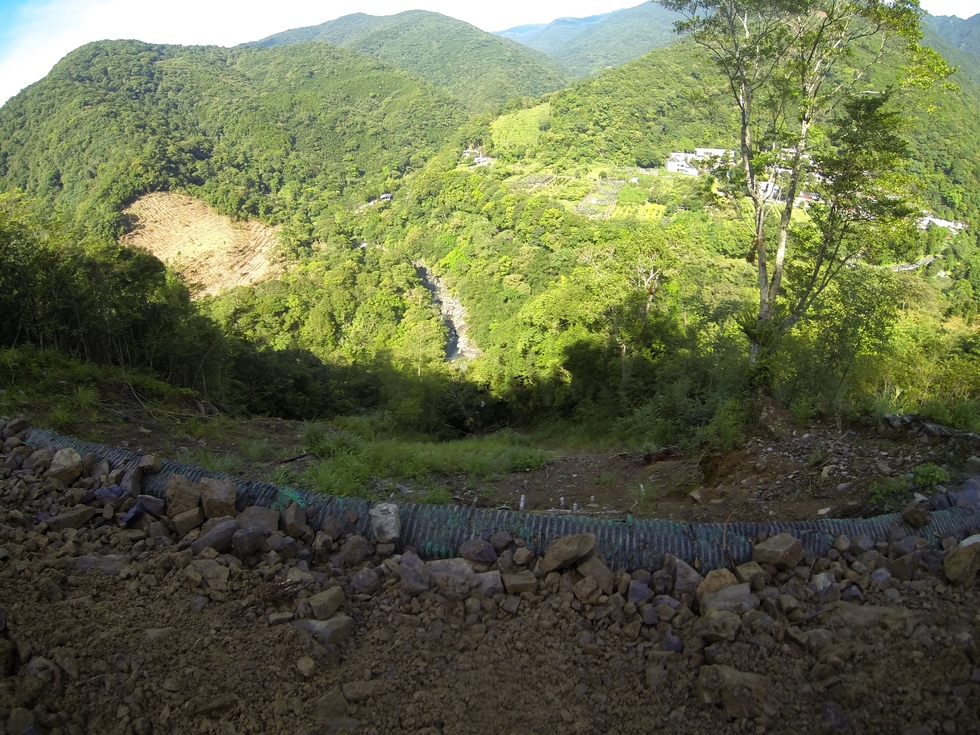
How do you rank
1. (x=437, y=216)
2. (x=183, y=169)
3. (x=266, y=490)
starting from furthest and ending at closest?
(x=183, y=169) → (x=437, y=216) → (x=266, y=490)

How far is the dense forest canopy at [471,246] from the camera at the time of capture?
7.81 meters

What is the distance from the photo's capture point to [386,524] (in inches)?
109

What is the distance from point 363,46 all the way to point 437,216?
390 feet

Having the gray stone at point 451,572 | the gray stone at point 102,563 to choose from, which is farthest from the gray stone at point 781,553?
the gray stone at point 102,563

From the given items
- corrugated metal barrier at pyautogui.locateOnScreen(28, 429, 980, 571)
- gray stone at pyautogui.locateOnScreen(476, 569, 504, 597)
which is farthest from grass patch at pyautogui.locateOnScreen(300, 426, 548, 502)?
gray stone at pyautogui.locateOnScreen(476, 569, 504, 597)

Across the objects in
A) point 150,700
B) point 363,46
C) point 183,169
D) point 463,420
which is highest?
point 363,46

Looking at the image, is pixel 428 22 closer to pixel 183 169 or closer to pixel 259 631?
pixel 183 169

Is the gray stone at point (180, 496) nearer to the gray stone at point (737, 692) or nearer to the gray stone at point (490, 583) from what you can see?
the gray stone at point (490, 583)

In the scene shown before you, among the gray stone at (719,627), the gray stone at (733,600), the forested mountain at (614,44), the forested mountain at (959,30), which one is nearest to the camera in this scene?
the gray stone at (719,627)

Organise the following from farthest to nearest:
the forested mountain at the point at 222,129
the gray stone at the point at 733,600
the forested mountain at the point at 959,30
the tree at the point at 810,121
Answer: the forested mountain at the point at 959,30, the forested mountain at the point at 222,129, the tree at the point at 810,121, the gray stone at the point at 733,600

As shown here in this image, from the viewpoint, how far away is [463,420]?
1581cm

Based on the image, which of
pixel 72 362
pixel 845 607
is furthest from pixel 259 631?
pixel 72 362

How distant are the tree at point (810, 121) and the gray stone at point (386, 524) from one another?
176 inches

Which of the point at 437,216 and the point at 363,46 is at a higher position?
the point at 363,46
